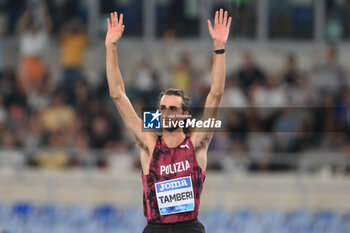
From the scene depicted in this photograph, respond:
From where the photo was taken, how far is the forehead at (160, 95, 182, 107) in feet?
24.3

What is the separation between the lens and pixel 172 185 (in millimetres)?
7438

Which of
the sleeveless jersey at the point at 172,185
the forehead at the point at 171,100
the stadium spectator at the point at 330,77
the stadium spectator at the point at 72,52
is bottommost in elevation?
the sleeveless jersey at the point at 172,185

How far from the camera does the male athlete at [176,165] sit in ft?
24.3

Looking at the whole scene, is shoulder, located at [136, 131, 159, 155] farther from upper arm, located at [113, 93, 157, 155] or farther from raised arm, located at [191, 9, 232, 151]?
raised arm, located at [191, 9, 232, 151]

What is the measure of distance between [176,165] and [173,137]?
24 centimetres

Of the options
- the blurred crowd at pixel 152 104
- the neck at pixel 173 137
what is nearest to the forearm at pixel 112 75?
the neck at pixel 173 137

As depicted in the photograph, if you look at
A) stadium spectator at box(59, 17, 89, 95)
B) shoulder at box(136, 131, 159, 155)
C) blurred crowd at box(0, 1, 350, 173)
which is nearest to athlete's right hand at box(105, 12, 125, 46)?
shoulder at box(136, 131, 159, 155)

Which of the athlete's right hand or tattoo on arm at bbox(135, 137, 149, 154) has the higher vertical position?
the athlete's right hand

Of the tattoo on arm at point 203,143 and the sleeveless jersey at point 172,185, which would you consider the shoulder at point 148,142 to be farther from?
the tattoo on arm at point 203,143

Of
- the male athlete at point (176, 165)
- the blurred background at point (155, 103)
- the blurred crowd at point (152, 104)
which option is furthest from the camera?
the blurred crowd at point (152, 104)

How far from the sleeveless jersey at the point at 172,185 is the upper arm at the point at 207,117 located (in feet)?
0.32

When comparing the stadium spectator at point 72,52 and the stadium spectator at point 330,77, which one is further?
the stadium spectator at point 72,52

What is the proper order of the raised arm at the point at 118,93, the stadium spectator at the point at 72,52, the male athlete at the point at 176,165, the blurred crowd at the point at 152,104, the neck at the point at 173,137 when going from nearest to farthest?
the male athlete at the point at 176,165 → the neck at the point at 173,137 → the raised arm at the point at 118,93 → the blurred crowd at the point at 152,104 → the stadium spectator at the point at 72,52

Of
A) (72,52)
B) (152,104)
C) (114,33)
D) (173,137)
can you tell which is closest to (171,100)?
(173,137)
